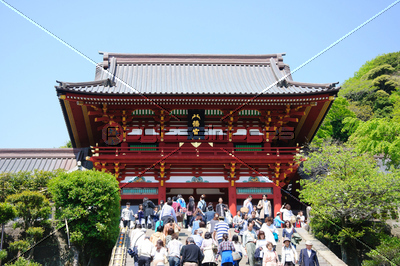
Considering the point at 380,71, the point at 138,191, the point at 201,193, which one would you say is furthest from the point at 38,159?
the point at 380,71

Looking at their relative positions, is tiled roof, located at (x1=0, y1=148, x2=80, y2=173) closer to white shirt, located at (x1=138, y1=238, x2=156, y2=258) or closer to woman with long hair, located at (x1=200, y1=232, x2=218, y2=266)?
white shirt, located at (x1=138, y1=238, x2=156, y2=258)

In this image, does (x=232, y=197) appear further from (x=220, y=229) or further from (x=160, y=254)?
(x=160, y=254)

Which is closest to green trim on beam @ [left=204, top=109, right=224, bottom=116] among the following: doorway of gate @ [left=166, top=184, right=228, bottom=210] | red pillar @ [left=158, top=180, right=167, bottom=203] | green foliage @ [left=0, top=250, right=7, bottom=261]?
doorway of gate @ [left=166, top=184, right=228, bottom=210]

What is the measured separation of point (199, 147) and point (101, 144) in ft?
18.8

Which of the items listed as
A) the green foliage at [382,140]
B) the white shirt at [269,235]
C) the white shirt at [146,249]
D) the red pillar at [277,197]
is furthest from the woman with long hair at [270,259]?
the green foliage at [382,140]

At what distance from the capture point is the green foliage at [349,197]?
1500 centimetres

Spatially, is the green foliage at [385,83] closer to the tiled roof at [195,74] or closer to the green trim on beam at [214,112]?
the tiled roof at [195,74]

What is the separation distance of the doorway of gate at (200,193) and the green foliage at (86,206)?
268 inches

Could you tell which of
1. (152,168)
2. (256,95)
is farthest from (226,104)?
(152,168)

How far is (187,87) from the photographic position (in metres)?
22.8

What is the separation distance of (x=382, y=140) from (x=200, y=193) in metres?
9.89

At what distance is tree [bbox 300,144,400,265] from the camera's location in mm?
15008

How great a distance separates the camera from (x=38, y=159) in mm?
22297

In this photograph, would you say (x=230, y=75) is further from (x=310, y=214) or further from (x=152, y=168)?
(x=310, y=214)
